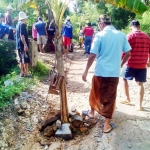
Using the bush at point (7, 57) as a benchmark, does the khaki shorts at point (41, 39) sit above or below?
above

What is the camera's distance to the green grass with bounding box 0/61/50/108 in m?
4.80

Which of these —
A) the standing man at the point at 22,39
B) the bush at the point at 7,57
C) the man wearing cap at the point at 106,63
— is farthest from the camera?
the bush at the point at 7,57

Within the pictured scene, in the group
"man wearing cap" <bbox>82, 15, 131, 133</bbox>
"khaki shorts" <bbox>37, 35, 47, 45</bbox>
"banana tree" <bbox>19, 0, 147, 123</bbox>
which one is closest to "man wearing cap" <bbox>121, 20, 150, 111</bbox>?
"man wearing cap" <bbox>82, 15, 131, 133</bbox>

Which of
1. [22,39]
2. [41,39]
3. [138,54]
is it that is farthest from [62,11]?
[41,39]

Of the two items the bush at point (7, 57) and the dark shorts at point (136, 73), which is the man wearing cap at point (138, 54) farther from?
the bush at point (7, 57)

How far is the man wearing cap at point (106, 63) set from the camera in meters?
3.80

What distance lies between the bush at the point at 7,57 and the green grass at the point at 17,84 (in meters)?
0.40

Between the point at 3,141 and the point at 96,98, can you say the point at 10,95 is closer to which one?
the point at 3,141

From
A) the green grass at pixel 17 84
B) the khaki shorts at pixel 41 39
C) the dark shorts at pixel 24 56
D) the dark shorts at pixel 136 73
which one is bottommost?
the green grass at pixel 17 84

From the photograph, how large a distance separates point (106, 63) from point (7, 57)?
4.69m

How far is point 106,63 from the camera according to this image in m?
3.87

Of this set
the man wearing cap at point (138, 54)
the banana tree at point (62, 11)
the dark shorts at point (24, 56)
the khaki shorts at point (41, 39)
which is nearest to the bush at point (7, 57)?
the dark shorts at point (24, 56)

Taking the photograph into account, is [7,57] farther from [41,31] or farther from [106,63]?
[106,63]

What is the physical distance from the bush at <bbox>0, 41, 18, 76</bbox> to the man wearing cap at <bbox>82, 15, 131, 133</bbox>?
14.2 feet
